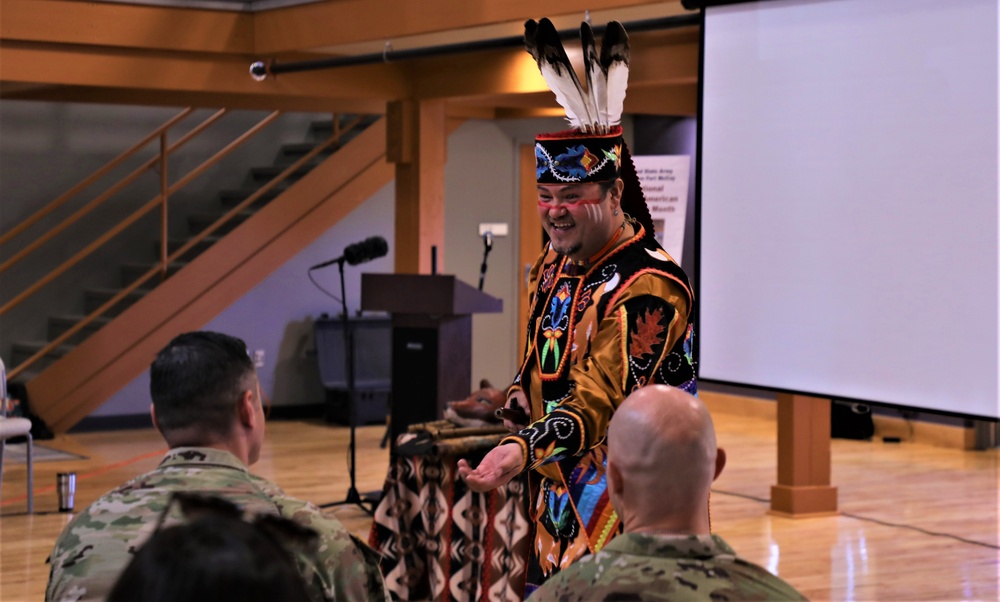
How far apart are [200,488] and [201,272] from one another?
816 cm

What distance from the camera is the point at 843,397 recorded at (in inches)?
171

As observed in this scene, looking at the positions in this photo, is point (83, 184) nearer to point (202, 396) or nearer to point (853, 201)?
point (853, 201)

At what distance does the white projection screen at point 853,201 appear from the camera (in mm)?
3930

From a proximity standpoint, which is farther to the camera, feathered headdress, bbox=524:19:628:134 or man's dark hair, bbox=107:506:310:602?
feathered headdress, bbox=524:19:628:134

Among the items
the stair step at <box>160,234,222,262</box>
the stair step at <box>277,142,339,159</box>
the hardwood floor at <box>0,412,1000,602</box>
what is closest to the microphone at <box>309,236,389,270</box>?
the hardwood floor at <box>0,412,1000,602</box>

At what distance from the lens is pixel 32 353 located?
980 centimetres

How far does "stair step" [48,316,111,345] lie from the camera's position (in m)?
9.83

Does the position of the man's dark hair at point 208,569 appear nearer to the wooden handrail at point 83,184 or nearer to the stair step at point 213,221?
the wooden handrail at point 83,184

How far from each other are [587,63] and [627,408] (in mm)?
1328

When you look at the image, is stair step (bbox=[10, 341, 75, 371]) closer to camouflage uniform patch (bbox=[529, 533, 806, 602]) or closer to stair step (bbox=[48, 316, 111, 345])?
stair step (bbox=[48, 316, 111, 345])

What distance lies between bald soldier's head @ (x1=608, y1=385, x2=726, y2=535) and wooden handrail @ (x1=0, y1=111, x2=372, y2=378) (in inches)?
313

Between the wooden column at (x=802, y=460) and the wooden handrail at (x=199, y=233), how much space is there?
4.70 meters

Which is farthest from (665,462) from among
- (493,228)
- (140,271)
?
(493,228)

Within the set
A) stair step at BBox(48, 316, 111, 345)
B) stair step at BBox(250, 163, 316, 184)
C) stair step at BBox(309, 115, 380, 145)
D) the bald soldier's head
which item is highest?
stair step at BBox(309, 115, 380, 145)
